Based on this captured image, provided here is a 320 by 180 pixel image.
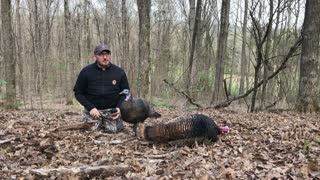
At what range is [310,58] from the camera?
8.86 meters

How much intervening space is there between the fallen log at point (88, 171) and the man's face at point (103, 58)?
2.73 m

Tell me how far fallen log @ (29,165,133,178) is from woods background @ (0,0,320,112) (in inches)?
259

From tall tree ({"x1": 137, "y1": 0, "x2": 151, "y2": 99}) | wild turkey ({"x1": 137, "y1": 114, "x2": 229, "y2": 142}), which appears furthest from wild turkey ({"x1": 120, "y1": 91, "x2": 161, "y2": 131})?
tall tree ({"x1": 137, "y1": 0, "x2": 151, "y2": 99})

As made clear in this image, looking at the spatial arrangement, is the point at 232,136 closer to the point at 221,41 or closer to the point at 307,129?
the point at 307,129

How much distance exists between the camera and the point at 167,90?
24.6 m

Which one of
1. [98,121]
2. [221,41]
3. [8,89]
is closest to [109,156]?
[98,121]

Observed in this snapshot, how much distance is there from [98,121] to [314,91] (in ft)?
18.0

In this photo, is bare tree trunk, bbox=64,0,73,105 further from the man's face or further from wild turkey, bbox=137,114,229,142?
wild turkey, bbox=137,114,229,142

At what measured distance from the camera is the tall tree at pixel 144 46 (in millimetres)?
10656

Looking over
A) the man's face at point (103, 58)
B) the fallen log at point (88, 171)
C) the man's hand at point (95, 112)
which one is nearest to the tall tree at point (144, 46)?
the man's face at point (103, 58)

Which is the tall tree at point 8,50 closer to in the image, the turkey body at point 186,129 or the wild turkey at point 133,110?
the wild turkey at point 133,110

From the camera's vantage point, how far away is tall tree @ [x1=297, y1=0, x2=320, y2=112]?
8.82m

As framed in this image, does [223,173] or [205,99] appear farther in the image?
[205,99]

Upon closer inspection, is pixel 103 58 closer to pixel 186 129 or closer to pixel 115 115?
pixel 115 115
